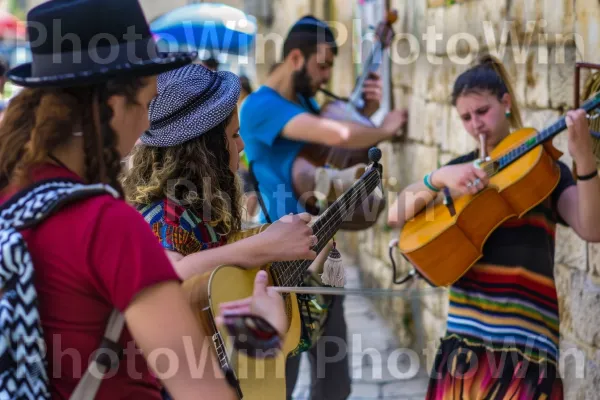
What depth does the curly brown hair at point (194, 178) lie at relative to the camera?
2367 millimetres

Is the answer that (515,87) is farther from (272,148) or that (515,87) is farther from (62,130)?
(62,130)

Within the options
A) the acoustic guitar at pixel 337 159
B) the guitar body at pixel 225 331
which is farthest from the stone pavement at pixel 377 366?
the guitar body at pixel 225 331

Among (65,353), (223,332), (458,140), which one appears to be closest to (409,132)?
(458,140)

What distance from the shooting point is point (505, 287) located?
3.02 metres

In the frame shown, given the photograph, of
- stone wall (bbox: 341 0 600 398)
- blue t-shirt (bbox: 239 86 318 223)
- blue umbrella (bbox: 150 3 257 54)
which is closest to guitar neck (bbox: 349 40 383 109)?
stone wall (bbox: 341 0 600 398)

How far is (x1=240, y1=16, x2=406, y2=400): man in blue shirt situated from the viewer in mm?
4008

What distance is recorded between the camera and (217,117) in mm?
2389

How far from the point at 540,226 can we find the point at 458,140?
5.68 feet

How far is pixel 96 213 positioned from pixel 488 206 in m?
1.75

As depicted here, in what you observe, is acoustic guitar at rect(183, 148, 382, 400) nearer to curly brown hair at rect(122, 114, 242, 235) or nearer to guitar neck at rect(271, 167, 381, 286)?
guitar neck at rect(271, 167, 381, 286)

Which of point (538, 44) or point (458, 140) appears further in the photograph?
point (458, 140)

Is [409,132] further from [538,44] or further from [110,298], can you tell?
[110,298]

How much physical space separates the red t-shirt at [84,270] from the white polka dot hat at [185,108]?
2.50ft

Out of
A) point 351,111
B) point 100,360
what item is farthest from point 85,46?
point 351,111
